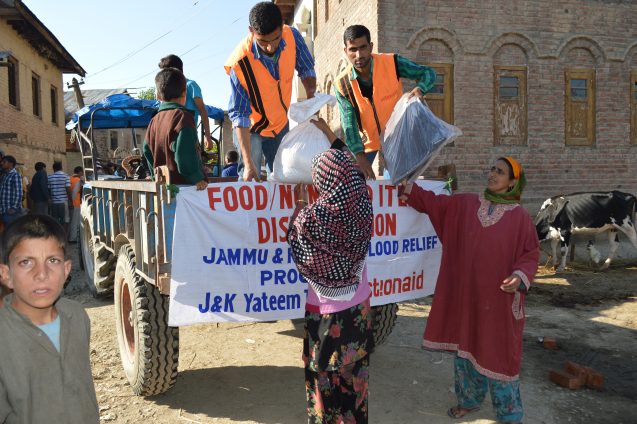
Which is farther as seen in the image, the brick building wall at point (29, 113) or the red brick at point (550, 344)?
the brick building wall at point (29, 113)

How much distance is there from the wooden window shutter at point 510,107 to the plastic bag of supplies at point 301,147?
8.64 m

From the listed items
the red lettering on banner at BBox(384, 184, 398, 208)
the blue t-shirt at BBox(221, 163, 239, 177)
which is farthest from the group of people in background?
the red lettering on banner at BBox(384, 184, 398, 208)

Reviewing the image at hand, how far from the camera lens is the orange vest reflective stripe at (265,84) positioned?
12.9 ft

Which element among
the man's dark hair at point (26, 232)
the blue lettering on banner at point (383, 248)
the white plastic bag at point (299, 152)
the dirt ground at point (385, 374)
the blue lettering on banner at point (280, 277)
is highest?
the white plastic bag at point (299, 152)

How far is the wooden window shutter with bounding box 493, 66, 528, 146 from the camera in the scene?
1112 cm

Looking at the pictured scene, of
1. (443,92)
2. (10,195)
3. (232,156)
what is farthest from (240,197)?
(443,92)

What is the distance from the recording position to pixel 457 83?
35.3ft

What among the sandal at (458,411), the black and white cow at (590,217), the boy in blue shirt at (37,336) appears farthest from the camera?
the black and white cow at (590,217)

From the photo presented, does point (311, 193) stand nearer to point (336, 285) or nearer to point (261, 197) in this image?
point (261, 197)

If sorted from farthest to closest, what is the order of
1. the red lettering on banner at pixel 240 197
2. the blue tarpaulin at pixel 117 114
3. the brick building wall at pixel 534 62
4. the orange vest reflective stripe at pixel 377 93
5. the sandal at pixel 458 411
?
the brick building wall at pixel 534 62 < the blue tarpaulin at pixel 117 114 < the orange vest reflective stripe at pixel 377 93 < the sandal at pixel 458 411 < the red lettering on banner at pixel 240 197

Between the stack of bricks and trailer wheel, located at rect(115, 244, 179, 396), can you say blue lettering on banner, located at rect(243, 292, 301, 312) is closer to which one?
trailer wheel, located at rect(115, 244, 179, 396)

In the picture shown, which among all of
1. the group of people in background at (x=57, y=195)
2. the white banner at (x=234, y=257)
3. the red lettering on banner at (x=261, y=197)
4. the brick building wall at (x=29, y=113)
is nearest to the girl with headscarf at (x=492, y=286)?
the white banner at (x=234, y=257)

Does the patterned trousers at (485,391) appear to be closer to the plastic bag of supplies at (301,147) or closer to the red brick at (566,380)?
the red brick at (566,380)

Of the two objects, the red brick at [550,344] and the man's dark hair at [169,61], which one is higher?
the man's dark hair at [169,61]
